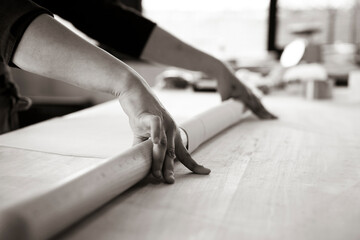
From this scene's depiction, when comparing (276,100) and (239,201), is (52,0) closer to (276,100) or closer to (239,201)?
(239,201)

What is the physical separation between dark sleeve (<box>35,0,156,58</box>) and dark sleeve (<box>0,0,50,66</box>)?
0.48 metres

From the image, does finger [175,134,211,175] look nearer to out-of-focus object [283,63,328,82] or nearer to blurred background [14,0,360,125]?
out-of-focus object [283,63,328,82]

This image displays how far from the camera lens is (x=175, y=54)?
4.02 feet

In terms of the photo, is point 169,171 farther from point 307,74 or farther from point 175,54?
point 307,74

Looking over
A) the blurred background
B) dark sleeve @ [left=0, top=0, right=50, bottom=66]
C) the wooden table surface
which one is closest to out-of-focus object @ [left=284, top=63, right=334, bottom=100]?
the wooden table surface

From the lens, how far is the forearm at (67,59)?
2.18 feet

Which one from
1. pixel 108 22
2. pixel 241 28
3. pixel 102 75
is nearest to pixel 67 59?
pixel 102 75

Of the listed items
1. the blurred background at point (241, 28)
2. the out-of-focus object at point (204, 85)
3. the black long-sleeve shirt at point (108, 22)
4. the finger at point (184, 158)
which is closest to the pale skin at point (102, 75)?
the finger at point (184, 158)

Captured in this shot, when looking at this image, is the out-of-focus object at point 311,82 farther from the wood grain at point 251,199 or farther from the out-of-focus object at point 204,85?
the wood grain at point 251,199

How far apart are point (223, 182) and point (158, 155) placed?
0.11m

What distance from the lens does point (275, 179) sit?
661 millimetres

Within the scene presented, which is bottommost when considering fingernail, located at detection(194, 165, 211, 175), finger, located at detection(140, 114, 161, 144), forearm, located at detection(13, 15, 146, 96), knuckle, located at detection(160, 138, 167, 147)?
fingernail, located at detection(194, 165, 211, 175)

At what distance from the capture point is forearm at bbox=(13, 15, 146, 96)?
0.66m

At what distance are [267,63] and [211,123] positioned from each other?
1886 millimetres
